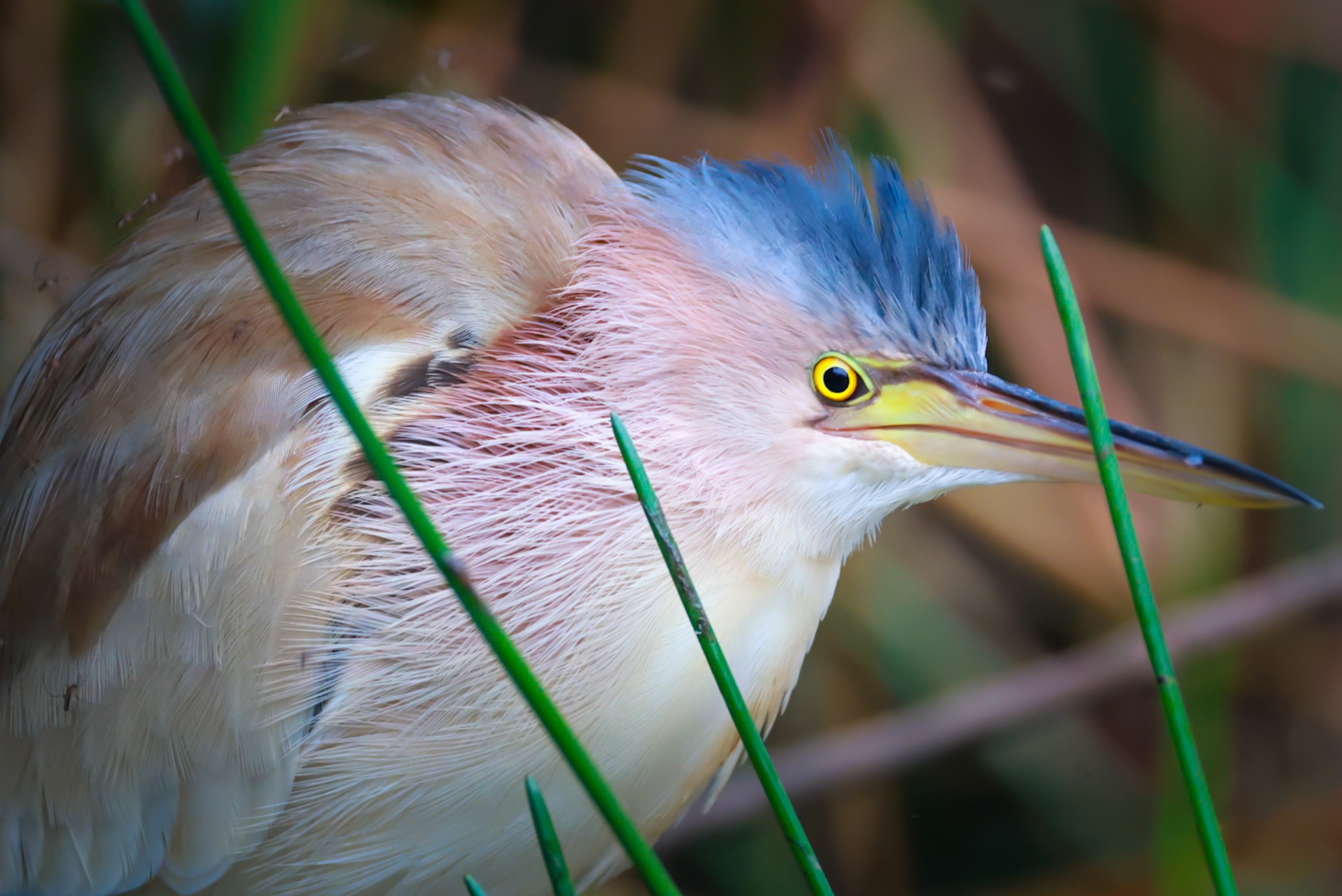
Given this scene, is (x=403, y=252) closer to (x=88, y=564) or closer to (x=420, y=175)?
(x=420, y=175)

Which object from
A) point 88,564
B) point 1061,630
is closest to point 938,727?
point 1061,630

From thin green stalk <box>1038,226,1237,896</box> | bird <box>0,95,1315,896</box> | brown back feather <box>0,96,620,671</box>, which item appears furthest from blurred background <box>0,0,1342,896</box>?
thin green stalk <box>1038,226,1237,896</box>

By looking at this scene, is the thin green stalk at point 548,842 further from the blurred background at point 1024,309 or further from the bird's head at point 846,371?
the blurred background at point 1024,309

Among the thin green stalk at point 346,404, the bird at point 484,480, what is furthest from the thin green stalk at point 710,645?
the bird at point 484,480

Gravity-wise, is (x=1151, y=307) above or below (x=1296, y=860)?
above

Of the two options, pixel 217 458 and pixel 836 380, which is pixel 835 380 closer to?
pixel 836 380

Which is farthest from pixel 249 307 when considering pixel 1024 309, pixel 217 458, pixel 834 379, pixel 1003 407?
pixel 1024 309
